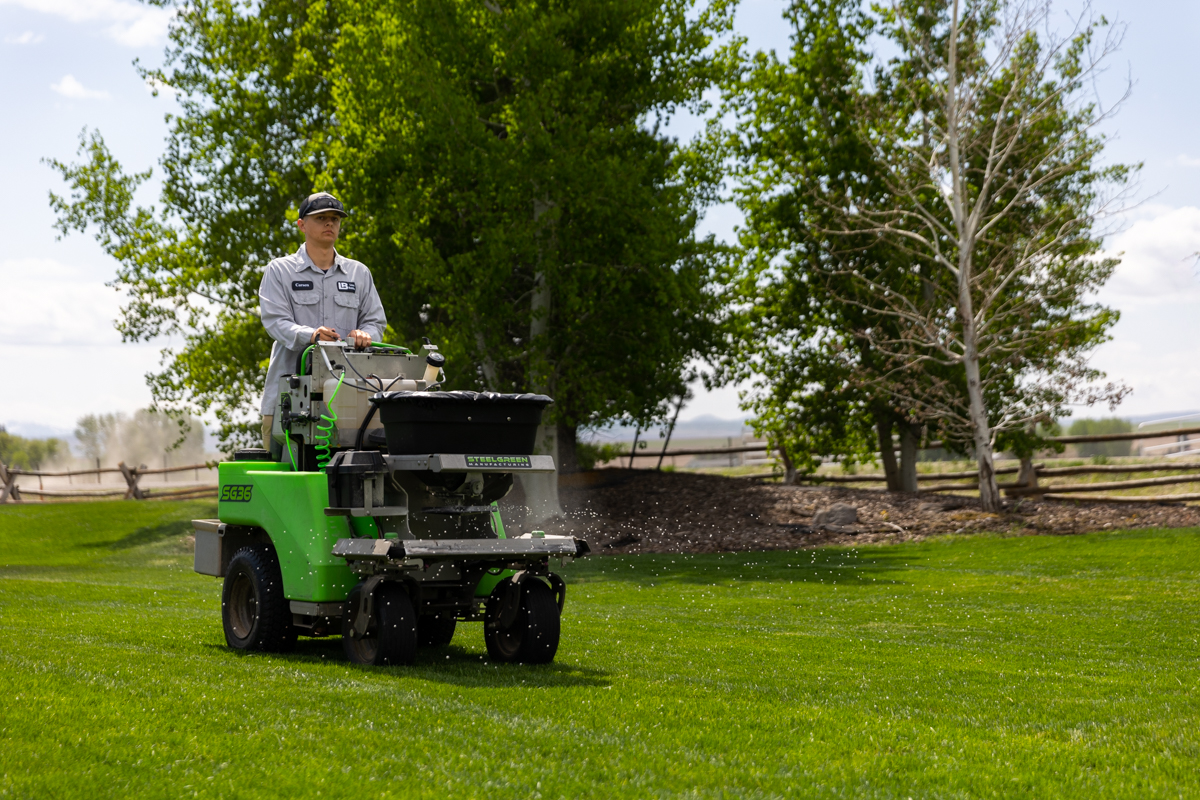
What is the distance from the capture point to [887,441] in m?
23.2

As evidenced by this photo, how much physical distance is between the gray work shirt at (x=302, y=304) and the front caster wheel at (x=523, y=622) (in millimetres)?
1959

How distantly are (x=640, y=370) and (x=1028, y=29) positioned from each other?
8.56m

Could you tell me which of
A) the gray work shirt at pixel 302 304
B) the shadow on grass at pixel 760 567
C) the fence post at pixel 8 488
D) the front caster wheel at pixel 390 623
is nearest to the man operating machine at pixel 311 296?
the gray work shirt at pixel 302 304

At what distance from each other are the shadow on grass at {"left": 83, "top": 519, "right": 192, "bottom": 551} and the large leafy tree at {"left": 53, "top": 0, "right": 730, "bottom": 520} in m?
2.49

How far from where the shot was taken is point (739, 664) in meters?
7.42

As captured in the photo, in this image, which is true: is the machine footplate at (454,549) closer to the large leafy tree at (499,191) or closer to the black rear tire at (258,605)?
the black rear tire at (258,605)

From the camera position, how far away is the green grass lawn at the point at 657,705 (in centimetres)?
439

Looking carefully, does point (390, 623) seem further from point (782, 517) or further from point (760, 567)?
point (782, 517)

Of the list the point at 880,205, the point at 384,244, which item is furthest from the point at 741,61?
the point at 384,244

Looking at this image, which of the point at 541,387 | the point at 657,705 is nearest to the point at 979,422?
the point at 541,387

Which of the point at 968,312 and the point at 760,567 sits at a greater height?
the point at 968,312

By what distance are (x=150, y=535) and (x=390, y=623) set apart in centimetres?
2024

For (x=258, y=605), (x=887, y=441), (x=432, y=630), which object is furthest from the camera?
(x=887, y=441)

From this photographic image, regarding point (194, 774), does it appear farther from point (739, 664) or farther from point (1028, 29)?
point (1028, 29)
